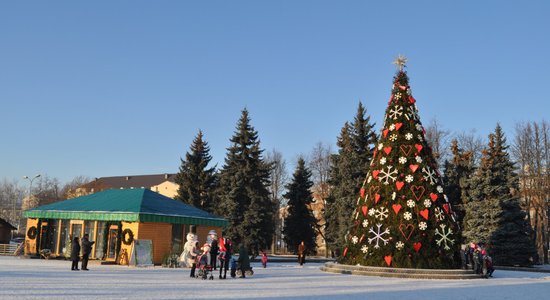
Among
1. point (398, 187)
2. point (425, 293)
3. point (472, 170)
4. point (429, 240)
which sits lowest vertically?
point (425, 293)

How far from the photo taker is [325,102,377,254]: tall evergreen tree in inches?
1617

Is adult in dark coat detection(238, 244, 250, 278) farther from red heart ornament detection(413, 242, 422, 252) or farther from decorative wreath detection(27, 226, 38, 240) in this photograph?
decorative wreath detection(27, 226, 38, 240)

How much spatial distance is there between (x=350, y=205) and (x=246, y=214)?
8.90m

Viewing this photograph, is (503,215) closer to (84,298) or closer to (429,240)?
(429,240)

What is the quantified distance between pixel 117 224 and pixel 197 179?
20.4 meters

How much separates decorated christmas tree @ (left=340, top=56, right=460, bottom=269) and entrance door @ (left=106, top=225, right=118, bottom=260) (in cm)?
1249

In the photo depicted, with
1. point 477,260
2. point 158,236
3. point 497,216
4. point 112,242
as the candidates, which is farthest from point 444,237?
point 497,216

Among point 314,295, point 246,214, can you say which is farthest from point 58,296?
point 246,214

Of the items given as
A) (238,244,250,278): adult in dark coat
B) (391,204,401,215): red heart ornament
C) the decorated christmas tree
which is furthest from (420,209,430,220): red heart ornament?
(238,244,250,278): adult in dark coat

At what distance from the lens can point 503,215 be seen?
38.2 m

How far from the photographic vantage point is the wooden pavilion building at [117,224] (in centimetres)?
2531

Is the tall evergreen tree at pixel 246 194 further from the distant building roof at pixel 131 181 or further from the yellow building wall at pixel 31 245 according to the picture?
the distant building roof at pixel 131 181

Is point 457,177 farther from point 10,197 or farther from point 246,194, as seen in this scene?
point 10,197

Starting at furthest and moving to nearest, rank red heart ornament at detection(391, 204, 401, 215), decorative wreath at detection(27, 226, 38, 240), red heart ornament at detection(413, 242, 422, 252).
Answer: decorative wreath at detection(27, 226, 38, 240)
red heart ornament at detection(391, 204, 401, 215)
red heart ornament at detection(413, 242, 422, 252)
